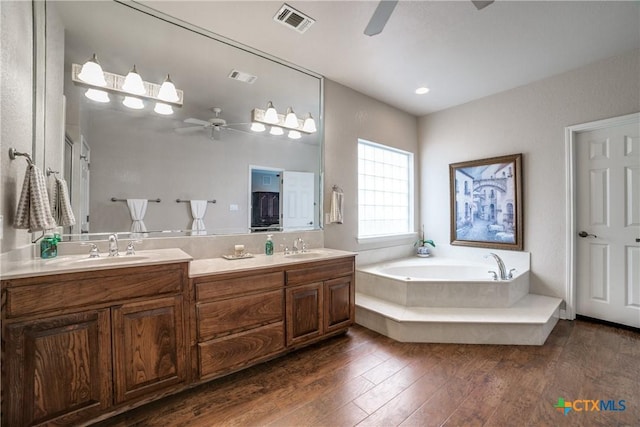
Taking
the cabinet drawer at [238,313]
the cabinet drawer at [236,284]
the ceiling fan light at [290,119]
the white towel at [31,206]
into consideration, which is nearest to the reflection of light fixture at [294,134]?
the ceiling fan light at [290,119]

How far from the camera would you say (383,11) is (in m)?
1.59

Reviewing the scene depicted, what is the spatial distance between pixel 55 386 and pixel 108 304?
16.9 inches

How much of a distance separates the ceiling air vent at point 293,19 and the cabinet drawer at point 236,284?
207cm

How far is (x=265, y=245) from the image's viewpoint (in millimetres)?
2684

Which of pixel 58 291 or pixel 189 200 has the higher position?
pixel 189 200

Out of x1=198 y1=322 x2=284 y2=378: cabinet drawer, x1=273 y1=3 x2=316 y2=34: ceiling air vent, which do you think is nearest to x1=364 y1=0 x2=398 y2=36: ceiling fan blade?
x1=273 y1=3 x2=316 y2=34: ceiling air vent

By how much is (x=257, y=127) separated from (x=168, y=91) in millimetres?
813

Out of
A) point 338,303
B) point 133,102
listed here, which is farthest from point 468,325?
point 133,102

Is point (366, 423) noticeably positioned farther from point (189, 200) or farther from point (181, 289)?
point (189, 200)

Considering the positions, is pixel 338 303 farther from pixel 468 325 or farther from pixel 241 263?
pixel 468 325

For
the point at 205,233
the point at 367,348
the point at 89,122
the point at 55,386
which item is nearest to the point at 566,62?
the point at 367,348

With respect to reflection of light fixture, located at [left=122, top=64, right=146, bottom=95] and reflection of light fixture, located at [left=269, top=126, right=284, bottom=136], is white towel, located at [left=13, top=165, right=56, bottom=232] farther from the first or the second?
reflection of light fixture, located at [left=269, top=126, right=284, bottom=136]

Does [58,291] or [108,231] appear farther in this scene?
[108,231]

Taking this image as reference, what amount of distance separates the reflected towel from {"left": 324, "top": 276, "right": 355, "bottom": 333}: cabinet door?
1952 mm
